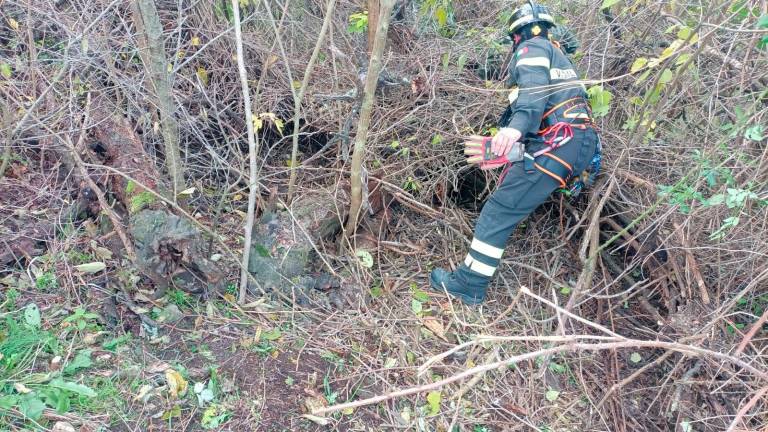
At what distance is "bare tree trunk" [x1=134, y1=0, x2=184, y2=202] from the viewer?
255 centimetres

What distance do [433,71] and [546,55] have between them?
99 cm

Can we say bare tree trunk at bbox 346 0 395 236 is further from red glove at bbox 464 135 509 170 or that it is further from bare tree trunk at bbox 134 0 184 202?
bare tree trunk at bbox 134 0 184 202

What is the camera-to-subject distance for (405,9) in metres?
4.12

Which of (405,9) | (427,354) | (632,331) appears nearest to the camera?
(427,354)

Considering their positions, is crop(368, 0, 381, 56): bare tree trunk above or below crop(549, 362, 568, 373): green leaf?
above

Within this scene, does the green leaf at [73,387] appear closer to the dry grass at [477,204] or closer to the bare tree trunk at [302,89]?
the dry grass at [477,204]

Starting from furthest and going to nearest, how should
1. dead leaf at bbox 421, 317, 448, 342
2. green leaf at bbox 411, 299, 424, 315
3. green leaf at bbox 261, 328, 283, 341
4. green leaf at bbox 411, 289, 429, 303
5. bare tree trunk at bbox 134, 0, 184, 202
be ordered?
green leaf at bbox 411, 289, 429, 303
green leaf at bbox 411, 299, 424, 315
dead leaf at bbox 421, 317, 448, 342
green leaf at bbox 261, 328, 283, 341
bare tree trunk at bbox 134, 0, 184, 202

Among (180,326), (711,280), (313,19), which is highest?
(313,19)

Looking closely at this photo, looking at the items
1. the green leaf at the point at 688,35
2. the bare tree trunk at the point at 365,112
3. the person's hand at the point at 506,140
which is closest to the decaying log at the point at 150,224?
the bare tree trunk at the point at 365,112

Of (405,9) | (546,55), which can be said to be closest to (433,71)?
(405,9)

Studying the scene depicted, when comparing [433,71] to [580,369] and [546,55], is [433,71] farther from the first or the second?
[580,369]

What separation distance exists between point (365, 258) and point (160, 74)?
5.57 feet

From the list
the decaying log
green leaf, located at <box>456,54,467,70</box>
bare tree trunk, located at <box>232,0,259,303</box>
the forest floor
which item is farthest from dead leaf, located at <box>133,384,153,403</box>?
green leaf, located at <box>456,54,467,70</box>

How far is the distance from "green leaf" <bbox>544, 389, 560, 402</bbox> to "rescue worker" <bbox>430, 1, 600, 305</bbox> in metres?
0.80
